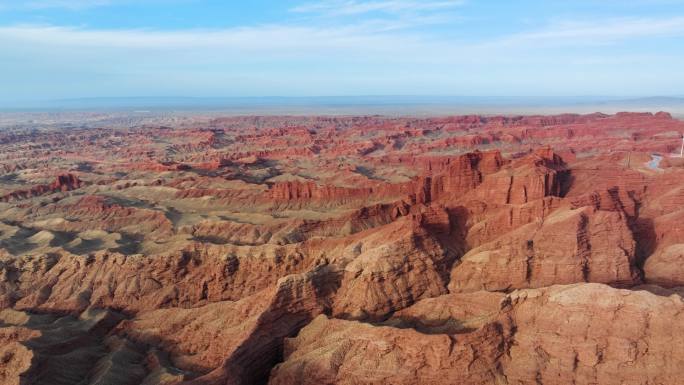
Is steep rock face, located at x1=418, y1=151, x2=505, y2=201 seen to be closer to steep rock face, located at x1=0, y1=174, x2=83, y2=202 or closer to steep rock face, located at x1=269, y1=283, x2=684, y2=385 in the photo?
steep rock face, located at x1=269, y1=283, x2=684, y2=385

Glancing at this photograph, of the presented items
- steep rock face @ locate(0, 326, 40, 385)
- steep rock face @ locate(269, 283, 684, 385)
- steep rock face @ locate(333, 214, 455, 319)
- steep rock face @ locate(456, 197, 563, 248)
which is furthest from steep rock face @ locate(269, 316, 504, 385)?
steep rock face @ locate(456, 197, 563, 248)

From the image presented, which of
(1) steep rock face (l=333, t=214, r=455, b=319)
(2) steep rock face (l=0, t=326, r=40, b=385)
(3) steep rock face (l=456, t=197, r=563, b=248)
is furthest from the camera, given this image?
(3) steep rock face (l=456, t=197, r=563, b=248)

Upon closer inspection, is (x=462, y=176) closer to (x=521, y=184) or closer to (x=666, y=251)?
(x=521, y=184)

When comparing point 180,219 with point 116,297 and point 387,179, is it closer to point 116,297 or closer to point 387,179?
point 116,297

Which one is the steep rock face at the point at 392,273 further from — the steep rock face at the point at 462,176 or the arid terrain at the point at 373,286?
the steep rock face at the point at 462,176

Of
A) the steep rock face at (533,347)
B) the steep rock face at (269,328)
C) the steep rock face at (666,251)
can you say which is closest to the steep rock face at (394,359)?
the steep rock face at (533,347)
